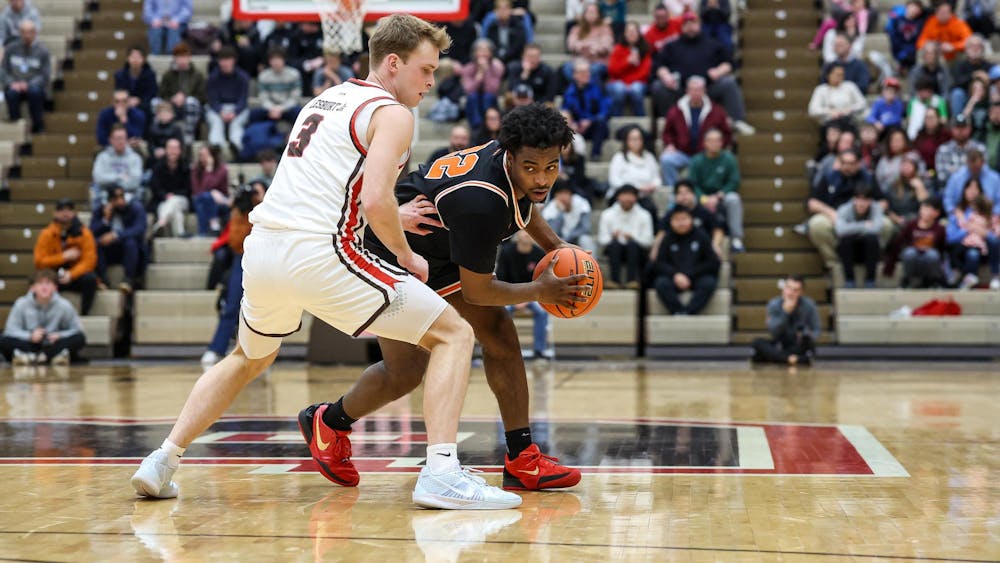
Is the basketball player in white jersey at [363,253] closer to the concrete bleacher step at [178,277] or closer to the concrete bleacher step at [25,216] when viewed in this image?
the concrete bleacher step at [178,277]

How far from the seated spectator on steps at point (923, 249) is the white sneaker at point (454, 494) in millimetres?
10790

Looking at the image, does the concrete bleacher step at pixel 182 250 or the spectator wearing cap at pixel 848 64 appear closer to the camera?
the concrete bleacher step at pixel 182 250

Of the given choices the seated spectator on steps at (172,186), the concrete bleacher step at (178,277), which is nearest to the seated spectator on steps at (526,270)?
the concrete bleacher step at (178,277)

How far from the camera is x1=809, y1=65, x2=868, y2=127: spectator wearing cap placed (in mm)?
16223

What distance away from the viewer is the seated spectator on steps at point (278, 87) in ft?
55.0

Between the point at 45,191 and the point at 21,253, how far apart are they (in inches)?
49.9

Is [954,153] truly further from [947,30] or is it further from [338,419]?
[338,419]

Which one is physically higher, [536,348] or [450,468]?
[450,468]

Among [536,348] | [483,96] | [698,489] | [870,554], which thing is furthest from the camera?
[483,96]

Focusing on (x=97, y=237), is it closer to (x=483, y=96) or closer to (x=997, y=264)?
(x=483, y=96)

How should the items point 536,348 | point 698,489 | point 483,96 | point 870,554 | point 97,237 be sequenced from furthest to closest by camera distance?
point 483,96 → point 97,237 → point 536,348 → point 698,489 → point 870,554

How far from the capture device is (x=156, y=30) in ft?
59.9

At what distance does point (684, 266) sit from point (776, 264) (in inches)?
63.2

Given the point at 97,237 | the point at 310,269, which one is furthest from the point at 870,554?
the point at 97,237
